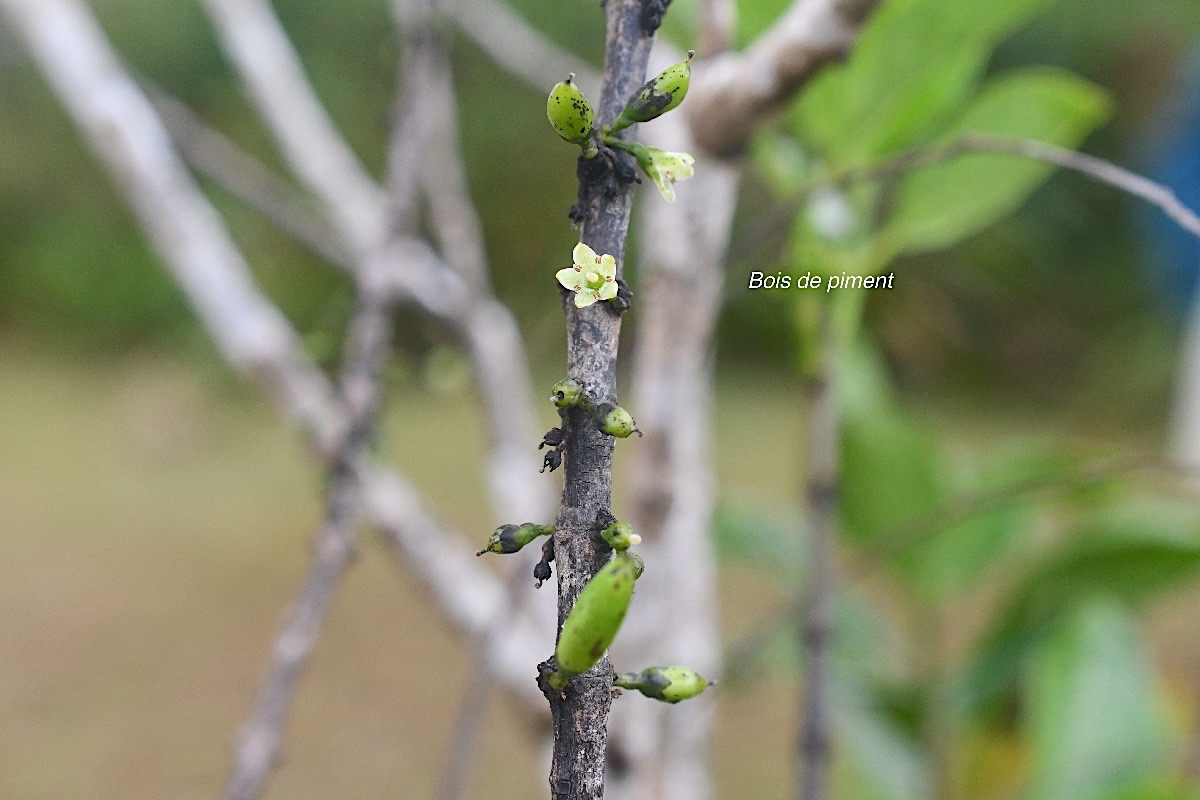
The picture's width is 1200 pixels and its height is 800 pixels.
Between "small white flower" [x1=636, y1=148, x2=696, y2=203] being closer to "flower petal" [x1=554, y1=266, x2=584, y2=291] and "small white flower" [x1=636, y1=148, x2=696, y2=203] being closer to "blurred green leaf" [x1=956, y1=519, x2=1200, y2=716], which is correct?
"flower petal" [x1=554, y1=266, x2=584, y2=291]

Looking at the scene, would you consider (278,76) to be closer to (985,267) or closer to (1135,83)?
(985,267)

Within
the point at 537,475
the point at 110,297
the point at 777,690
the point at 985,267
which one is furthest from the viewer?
the point at 110,297

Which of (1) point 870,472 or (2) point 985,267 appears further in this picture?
(2) point 985,267

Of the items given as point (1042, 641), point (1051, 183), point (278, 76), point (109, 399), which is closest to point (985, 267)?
point (1051, 183)

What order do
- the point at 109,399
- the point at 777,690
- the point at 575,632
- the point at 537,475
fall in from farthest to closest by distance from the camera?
the point at 109,399, the point at 777,690, the point at 537,475, the point at 575,632

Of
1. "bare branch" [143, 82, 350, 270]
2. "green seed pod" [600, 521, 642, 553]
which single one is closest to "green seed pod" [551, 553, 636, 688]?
"green seed pod" [600, 521, 642, 553]

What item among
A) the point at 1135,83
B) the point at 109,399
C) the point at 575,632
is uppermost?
the point at 1135,83
